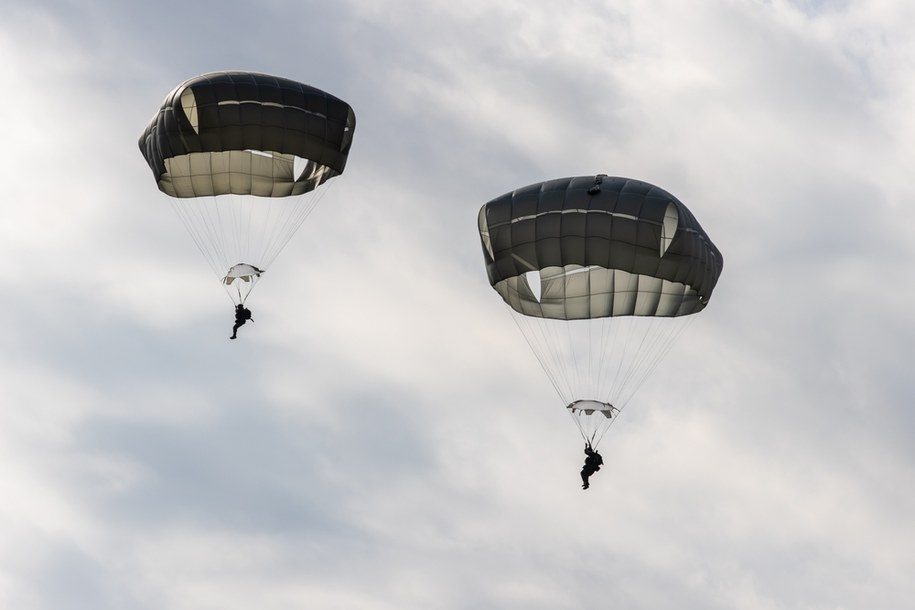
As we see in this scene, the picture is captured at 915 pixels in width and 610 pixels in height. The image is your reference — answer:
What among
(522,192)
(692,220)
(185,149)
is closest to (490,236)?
(522,192)

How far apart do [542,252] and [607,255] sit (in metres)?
1.81

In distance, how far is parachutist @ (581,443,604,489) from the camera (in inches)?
2236

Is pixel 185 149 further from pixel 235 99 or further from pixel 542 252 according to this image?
pixel 542 252

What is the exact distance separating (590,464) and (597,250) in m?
5.83

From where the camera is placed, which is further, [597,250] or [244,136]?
[244,136]

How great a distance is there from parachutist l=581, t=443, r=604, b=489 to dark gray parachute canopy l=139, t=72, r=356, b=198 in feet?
38.6

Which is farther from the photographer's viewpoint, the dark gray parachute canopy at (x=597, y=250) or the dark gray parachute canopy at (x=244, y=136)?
the dark gray parachute canopy at (x=244, y=136)

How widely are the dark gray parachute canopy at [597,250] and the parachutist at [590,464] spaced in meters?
3.81

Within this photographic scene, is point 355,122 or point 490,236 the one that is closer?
point 490,236

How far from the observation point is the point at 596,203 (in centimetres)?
5634

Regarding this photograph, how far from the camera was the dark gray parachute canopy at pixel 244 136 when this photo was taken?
59719 millimetres

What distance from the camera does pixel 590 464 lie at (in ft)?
187

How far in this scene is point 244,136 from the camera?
196 feet

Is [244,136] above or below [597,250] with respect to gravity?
above
